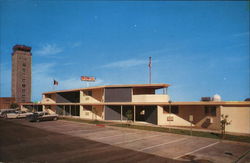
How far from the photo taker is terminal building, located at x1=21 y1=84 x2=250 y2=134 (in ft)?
70.8

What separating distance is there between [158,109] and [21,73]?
10325cm

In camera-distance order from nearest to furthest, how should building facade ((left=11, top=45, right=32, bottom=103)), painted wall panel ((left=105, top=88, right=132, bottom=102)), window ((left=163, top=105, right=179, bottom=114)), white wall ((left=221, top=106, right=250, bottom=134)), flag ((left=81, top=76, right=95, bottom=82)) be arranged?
1. white wall ((left=221, top=106, right=250, bottom=134))
2. window ((left=163, top=105, right=179, bottom=114))
3. painted wall panel ((left=105, top=88, right=132, bottom=102))
4. flag ((left=81, top=76, right=95, bottom=82))
5. building facade ((left=11, top=45, right=32, bottom=103))

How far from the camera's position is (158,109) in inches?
1057

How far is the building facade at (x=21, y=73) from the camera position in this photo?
105 m

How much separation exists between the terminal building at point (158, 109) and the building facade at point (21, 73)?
7830 cm

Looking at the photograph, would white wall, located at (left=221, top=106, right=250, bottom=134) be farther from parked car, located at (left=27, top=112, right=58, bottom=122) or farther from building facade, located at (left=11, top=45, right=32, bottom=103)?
building facade, located at (left=11, top=45, right=32, bottom=103)

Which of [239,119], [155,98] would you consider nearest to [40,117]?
[155,98]

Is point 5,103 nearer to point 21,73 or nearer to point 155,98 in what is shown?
point 21,73

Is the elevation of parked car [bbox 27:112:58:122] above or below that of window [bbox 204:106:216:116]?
below

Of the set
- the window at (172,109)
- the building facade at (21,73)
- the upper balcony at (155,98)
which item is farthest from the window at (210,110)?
the building facade at (21,73)

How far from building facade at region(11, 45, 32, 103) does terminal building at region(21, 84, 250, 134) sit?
7830cm

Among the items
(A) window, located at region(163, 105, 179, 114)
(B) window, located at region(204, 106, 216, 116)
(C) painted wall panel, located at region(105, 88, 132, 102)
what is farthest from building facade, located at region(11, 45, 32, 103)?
(B) window, located at region(204, 106, 216, 116)

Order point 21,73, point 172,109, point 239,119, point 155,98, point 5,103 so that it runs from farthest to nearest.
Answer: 1. point 21,73
2. point 5,103
3. point 155,98
4. point 172,109
5. point 239,119

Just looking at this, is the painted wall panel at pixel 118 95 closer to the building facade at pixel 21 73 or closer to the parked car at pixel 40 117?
the parked car at pixel 40 117
